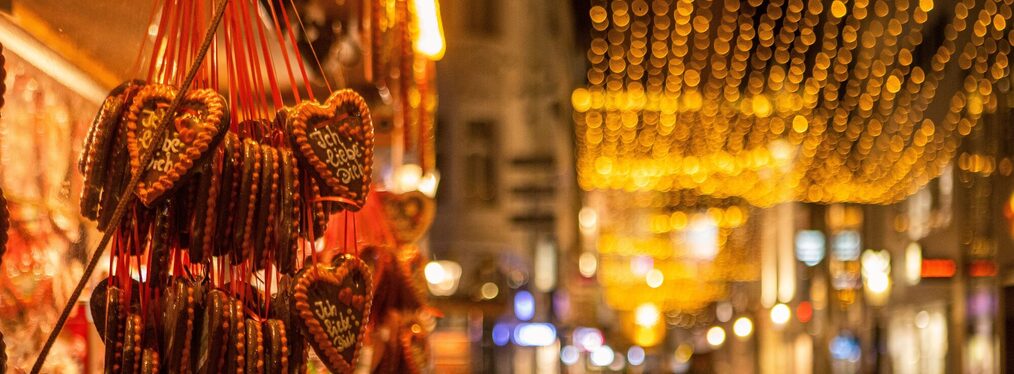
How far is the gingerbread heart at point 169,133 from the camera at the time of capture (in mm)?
2084

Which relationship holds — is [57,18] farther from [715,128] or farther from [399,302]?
[715,128]

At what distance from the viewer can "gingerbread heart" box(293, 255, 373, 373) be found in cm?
226

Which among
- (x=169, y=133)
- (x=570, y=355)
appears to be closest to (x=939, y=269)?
(x=169, y=133)

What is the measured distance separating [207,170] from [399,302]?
237 cm

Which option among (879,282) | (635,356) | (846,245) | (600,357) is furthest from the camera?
(635,356)

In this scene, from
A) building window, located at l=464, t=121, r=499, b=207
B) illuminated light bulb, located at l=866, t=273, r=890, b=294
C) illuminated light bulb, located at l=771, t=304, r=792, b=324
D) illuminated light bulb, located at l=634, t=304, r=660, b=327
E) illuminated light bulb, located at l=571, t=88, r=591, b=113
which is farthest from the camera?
illuminated light bulb, located at l=634, t=304, r=660, b=327

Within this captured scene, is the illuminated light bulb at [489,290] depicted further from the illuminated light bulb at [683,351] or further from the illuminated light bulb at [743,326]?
the illuminated light bulb at [683,351]

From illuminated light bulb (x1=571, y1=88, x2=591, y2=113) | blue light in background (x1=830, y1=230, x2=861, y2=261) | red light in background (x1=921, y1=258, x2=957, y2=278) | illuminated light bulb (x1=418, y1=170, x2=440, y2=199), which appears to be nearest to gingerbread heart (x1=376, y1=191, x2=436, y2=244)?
illuminated light bulb (x1=418, y1=170, x2=440, y2=199)

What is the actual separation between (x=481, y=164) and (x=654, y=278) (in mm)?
34093

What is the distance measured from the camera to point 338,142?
2371 millimetres

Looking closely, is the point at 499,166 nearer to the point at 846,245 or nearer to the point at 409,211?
the point at 846,245

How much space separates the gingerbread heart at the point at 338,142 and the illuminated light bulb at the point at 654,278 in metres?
52.7

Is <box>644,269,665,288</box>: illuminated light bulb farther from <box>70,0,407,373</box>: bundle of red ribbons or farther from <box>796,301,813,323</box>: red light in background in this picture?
<box>70,0,407,373</box>: bundle of red ribbons

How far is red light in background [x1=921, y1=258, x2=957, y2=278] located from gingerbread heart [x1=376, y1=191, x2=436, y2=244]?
15632 millimetres
